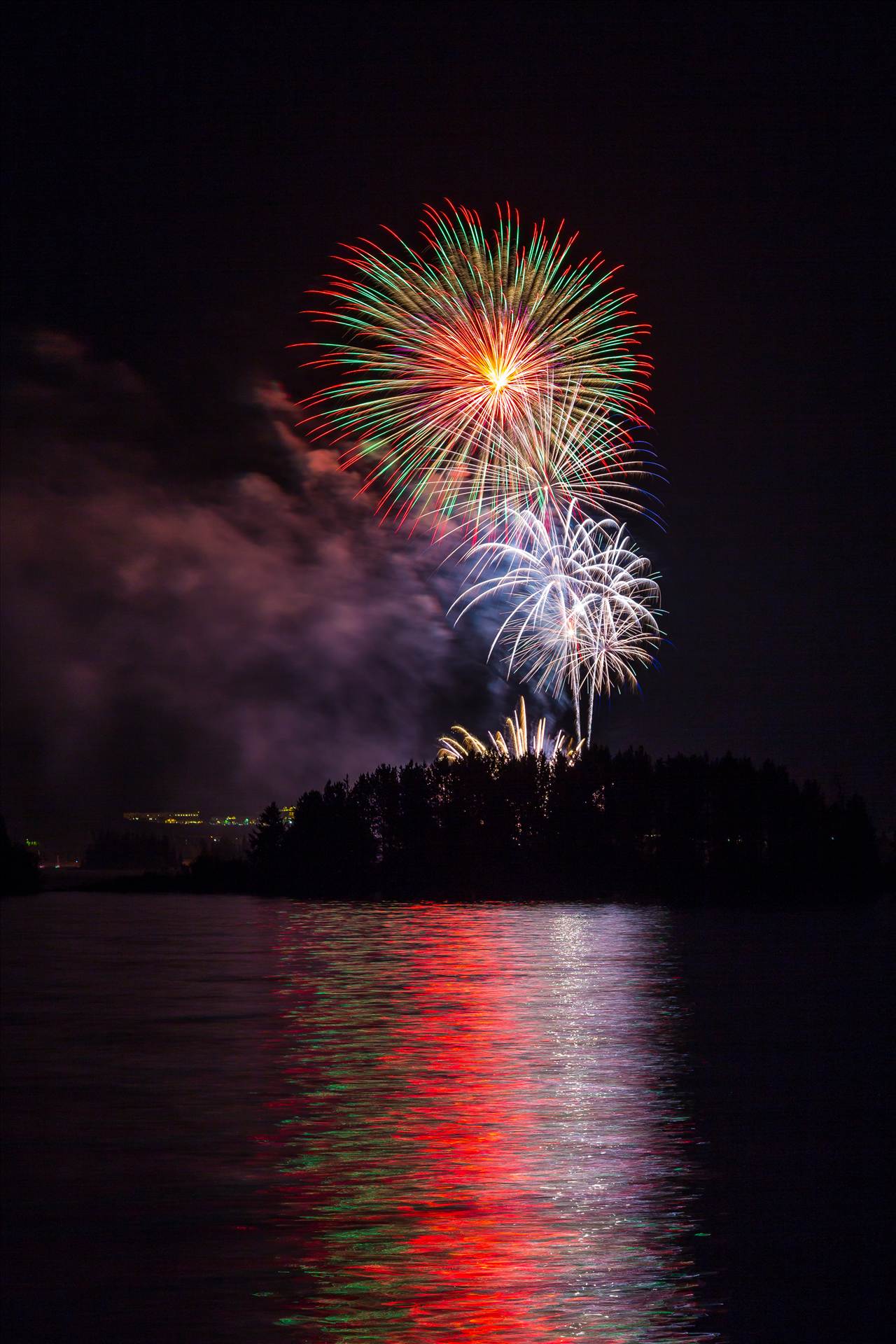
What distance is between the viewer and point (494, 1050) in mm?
32469

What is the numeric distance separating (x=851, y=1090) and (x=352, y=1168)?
1177cm

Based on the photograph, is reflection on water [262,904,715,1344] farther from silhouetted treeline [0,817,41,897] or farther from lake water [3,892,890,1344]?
silhouetted treeline [0,817,41,897]

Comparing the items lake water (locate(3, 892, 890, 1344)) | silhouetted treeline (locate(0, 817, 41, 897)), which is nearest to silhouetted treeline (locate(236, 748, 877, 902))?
silhouetted treeline (locate(0, 817, 41, 897))

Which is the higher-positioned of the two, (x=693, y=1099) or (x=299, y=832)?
(x=299, y=832)

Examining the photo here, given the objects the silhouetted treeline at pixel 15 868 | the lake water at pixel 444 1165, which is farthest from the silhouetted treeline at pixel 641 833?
the lake water at pixel 444 1165

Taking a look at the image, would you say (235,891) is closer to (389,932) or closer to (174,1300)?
(389,932)

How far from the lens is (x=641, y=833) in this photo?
155 metres

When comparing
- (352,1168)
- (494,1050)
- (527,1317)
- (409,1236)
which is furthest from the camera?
(494,1050)

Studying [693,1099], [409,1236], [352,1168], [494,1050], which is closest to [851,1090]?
[693,1099]

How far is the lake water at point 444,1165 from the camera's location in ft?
41.2

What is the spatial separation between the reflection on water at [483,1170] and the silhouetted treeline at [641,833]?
10849cm

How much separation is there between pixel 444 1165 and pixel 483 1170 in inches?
23.0

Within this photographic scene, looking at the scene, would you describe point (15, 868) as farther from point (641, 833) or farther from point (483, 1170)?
point (483, 1170)

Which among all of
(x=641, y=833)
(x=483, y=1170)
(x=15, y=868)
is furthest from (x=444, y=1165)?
(x=15, y=868)
